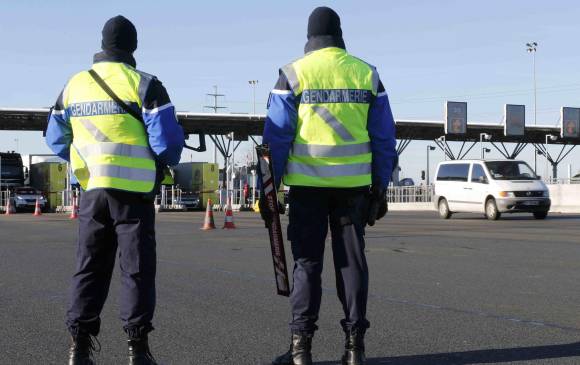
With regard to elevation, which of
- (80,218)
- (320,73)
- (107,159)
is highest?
(320,73)

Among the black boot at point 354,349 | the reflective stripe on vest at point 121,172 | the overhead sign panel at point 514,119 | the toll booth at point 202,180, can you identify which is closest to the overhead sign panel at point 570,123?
the overhead sign panel at point 514,119

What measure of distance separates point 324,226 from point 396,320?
1628 mm

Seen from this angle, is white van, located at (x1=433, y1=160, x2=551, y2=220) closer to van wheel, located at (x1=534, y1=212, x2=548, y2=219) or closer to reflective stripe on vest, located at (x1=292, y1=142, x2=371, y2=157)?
van wheel, located at (x1=534, y1=212, x2=548, y2=219)

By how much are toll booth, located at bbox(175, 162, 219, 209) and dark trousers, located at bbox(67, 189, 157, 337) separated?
4005 cm

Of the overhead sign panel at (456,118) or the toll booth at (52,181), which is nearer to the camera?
the toll booth at (52,181)

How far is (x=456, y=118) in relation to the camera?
191 feet

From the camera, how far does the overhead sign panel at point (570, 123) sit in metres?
61.2

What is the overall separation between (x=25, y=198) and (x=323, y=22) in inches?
1587

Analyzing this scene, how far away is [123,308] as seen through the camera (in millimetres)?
4340

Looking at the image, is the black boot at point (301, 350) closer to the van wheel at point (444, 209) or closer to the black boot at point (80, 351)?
the black boot at point (80, 351)

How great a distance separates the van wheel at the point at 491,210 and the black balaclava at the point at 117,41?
18.9 metres

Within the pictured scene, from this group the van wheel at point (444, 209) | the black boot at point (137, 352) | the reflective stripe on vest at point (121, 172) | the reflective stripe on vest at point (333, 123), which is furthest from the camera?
the van wheel at point (444, 209)

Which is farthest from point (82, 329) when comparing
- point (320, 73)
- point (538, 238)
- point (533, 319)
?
point (538, 238)

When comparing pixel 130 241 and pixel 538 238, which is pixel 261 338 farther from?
pixel 538 238
